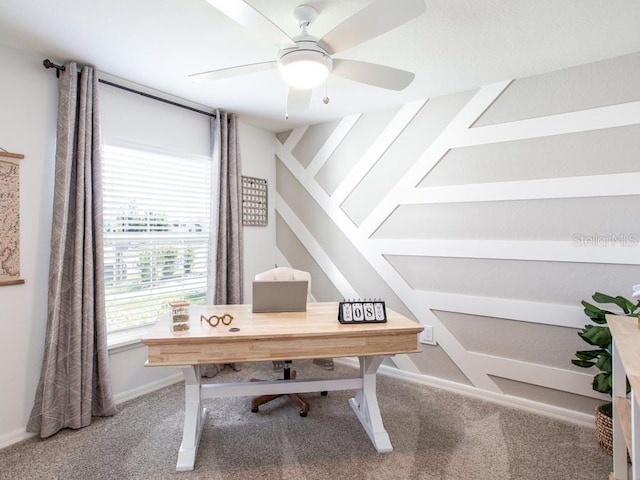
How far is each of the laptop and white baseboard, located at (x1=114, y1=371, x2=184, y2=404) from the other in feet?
4.43

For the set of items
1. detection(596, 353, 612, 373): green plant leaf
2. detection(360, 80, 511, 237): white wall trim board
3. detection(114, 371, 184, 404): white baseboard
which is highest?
detection(360, 80, 511, 237): white wall trim board

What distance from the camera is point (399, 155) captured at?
3170 mm

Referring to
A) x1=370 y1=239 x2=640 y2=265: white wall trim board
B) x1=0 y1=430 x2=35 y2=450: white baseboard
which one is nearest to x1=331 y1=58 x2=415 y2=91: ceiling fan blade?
x1=370 y1=239 x2=640 y2=265: white wall trim board

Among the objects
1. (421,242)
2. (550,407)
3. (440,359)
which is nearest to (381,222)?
(421,242)

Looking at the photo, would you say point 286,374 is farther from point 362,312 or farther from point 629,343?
point 629,343

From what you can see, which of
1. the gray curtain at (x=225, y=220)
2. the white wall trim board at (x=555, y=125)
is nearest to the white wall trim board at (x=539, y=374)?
the white wall trim board at (x=555, y=125)

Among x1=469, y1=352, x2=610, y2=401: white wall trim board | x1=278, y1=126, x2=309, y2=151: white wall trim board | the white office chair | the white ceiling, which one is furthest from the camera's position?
x1=278, y1=126, x2=309, y2=151: white wall trim board

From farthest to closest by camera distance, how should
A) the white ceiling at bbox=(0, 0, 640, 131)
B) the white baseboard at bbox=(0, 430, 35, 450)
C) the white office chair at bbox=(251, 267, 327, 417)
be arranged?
1. the white office chair at bbox=(251, 267, 327, 417)
2. the white baseboard at bbox=(0, 430, 35, 450)
3. the white ceiling at bbox=(0, 0, 640, 131)

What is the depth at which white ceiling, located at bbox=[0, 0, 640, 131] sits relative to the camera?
1.81 m

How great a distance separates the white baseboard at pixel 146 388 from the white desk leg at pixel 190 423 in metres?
0.92

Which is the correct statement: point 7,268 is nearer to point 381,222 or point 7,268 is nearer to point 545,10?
point 381,222

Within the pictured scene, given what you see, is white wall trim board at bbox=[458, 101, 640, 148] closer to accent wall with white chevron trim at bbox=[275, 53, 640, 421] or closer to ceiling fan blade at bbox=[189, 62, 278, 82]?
accent wall with white chevron trim at bbox=[275, 53, 640, 421]

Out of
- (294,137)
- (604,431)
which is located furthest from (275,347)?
(294,137)

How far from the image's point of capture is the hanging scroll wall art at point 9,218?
2160mm
